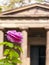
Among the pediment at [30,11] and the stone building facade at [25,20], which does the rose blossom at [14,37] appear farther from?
the pediment at [30,11]

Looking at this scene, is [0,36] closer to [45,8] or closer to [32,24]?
[32,24]

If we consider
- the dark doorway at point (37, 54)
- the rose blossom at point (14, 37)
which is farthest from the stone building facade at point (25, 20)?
the rose blossom at point (14, 37)

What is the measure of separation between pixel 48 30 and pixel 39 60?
6527mm

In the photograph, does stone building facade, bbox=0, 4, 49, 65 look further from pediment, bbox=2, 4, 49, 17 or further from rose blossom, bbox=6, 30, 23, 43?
rose blossom, bbox=6, 30, 23, 43

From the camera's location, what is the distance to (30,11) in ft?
116

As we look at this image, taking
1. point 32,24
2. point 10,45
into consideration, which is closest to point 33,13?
point 32,24

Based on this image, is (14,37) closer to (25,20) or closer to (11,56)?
(11,56)

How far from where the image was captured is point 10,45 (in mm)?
3752

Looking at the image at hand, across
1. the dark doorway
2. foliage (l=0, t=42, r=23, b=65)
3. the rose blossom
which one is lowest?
foliage (l=0, t=42, r=23, b=65)

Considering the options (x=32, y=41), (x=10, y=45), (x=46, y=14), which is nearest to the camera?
(x=10, y=45)

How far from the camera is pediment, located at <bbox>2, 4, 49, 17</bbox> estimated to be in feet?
114

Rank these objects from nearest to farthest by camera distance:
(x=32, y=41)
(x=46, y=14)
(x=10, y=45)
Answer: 1. (x=10, y=45)
2. (x=46, y=14)
3. (x=32, y=41)

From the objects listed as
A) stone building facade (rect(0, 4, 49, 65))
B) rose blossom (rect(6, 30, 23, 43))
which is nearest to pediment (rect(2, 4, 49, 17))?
stone building facade (rect(0, 4, 49, 65))

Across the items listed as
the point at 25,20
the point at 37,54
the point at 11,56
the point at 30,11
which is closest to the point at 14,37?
the point at 11,56
